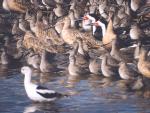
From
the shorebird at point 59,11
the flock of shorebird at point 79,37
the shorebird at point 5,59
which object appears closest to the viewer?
the flock of shorebird at point 79,37

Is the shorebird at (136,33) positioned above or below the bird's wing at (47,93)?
above

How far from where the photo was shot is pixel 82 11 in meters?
29.9

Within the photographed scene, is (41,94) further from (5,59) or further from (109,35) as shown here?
(109,35)

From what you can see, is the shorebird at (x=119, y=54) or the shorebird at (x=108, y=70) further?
the shorebird at (x=119, y=54)

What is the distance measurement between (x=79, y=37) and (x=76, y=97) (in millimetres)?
7013

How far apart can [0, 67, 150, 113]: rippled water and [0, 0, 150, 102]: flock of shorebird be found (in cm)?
36

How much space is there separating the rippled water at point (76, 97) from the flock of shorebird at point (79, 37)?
36 cm

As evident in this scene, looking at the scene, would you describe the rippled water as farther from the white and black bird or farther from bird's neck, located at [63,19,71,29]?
bird's neck, located at [63,19,71,29]

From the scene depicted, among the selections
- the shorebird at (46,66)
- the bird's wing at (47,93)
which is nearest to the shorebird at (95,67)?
the shorebird at (46,66)

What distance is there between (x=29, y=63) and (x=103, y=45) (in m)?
2.61

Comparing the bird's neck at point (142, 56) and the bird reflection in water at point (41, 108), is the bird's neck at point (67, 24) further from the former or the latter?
the bird reflection in water at point (41, 108)

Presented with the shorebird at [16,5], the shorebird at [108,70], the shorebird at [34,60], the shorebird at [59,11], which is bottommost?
the shorebird at [108,70]

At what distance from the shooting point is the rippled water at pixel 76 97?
58.1 feet

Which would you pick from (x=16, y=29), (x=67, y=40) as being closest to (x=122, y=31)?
(x=67, y=40)
